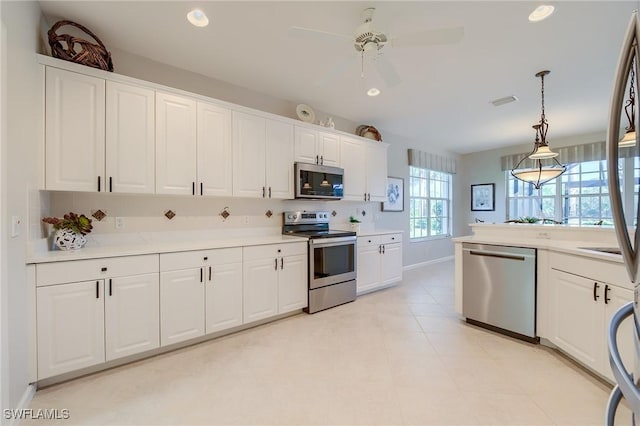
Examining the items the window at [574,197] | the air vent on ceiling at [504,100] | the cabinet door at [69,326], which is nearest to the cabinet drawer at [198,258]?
the cabinet door at [69,326]

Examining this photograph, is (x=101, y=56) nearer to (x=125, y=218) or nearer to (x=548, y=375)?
(x=125, y=218)

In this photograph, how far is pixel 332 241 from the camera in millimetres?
3482

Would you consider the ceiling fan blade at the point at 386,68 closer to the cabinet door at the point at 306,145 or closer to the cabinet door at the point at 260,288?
the cabinet door at the point at 306,145

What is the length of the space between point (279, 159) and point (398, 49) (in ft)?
5.55

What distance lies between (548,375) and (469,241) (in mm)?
1251

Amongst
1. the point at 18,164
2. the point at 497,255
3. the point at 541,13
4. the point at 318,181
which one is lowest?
the point at 497,255

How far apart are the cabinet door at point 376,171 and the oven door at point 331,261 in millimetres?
1119

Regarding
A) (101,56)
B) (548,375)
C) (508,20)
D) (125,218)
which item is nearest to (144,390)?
(125,218)

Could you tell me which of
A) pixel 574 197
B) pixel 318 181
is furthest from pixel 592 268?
pixel 574 197

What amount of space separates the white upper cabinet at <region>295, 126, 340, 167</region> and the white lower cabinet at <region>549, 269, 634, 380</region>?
2707 millimetres

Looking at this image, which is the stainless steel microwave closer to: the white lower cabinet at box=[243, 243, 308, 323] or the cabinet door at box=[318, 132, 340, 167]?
the cabinet door at box=[318, 132, 340, 167]

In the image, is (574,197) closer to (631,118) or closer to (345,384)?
(631,118)

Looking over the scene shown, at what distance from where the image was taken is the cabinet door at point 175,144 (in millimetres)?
2535

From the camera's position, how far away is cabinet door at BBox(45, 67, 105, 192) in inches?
81.0
